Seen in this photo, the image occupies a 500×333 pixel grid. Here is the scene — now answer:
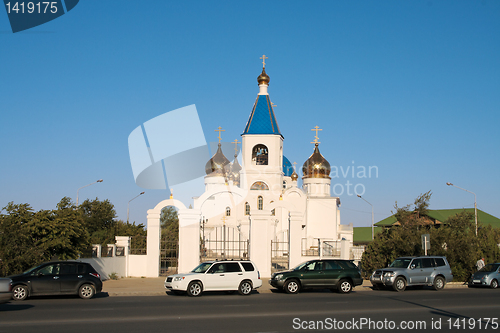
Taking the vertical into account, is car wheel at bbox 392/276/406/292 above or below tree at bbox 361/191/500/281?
below

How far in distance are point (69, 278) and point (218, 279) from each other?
199 inches

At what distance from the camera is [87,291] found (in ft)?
52.8

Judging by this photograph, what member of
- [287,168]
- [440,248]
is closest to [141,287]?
[440,248]

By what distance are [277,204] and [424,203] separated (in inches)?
1074

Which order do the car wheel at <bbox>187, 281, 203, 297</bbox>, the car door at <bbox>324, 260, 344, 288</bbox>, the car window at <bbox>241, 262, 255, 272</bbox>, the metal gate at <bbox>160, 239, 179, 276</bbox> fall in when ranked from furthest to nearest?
the metal gate at <bbox>160, 239, 179, 276</bbox> < the car door at <bbox>324, 260, 344, 288</bbox> < the car window at <bbox>241, 262, 255, 272</bbox> < the car wheel at <bbox>187, 281, 203, 297</bbox>

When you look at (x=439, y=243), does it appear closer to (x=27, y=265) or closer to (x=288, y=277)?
(x=288, y=277)

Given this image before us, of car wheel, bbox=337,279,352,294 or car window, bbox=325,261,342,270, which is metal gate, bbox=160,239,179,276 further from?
car wheel, bbox=337,279,352,294

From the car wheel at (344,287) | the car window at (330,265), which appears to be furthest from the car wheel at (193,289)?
the car wheel at (344,287)

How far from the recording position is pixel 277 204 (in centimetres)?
2678

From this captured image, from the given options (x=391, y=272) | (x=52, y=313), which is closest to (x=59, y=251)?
(x=52, y=313)

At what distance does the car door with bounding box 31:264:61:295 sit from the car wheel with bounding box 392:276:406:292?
41.6 feet

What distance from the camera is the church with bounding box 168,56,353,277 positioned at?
84.0 ft

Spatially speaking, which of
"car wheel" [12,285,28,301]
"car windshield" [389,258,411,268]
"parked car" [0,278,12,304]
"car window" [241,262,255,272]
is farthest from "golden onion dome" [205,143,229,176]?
"parked car" [0,278,12,304]

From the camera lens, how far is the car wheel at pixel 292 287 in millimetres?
18156
